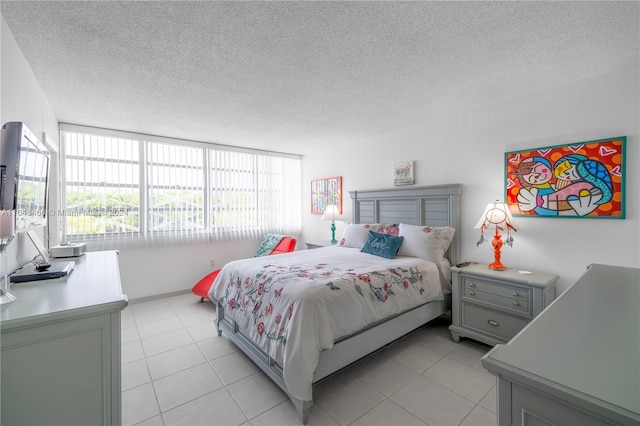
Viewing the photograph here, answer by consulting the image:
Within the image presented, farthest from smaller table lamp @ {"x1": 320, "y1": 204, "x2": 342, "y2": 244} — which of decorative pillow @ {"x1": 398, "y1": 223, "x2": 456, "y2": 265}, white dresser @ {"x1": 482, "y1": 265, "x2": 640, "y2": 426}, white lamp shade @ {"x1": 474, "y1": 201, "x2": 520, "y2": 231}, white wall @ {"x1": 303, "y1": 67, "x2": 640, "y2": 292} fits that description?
white dresser @ {"x1": 482, "y1": 265, "x2": 640, "y2": 426}

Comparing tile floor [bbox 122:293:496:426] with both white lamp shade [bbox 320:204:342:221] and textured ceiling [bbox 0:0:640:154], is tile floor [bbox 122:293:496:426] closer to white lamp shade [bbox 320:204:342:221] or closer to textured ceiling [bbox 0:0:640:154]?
white lamp shade [bbox 320:204:342:221]

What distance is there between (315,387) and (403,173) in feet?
9.27

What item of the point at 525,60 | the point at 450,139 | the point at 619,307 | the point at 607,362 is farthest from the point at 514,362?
the point at 450,139

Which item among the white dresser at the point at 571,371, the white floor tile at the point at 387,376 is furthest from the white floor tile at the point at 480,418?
the white dresser at the point at 571,371

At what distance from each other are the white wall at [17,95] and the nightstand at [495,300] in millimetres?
3548

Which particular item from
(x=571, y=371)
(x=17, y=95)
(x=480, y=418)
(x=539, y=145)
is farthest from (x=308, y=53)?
(x=480, y=418)

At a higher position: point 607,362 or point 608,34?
point 608,34

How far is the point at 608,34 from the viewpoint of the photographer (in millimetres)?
1824

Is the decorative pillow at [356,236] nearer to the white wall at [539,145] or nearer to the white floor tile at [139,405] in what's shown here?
the white wall at [539,145]

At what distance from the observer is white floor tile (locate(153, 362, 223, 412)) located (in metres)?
1.97

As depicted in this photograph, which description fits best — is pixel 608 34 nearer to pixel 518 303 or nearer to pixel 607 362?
pixel 518 303

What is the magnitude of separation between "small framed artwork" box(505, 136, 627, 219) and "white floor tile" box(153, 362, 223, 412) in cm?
324

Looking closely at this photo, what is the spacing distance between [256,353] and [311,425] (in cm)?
74

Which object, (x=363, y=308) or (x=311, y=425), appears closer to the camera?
(x=311, y=425)
